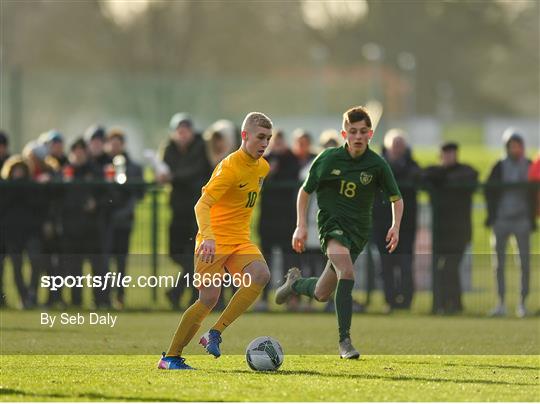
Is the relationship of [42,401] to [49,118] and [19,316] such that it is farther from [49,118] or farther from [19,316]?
[49,118]

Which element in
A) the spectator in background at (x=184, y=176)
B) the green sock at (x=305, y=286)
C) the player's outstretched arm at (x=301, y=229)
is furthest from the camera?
the spectator in background at (x=184, y=176)

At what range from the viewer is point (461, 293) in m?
17.5

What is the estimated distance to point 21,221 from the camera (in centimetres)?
1734

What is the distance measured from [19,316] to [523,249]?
6.10 m

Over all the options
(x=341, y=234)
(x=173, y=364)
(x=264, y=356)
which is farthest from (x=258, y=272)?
(x=341, y=234)

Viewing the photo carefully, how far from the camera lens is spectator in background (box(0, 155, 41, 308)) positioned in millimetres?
16906

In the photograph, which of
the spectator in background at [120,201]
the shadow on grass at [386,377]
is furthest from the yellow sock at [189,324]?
the spectator in background at [120,201]

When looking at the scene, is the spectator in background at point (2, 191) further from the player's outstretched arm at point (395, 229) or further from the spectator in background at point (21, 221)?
the player's outstretched arm at point (395, 229)

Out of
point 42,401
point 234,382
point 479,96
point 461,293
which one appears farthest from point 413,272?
point 479,96

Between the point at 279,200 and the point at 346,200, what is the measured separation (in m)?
5.90

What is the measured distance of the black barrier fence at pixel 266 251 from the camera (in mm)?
16859

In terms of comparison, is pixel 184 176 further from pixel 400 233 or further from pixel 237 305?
pixel 237 305

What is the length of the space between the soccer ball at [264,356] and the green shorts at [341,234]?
1391 millimetres

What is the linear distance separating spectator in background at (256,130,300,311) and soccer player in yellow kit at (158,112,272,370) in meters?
6.25
